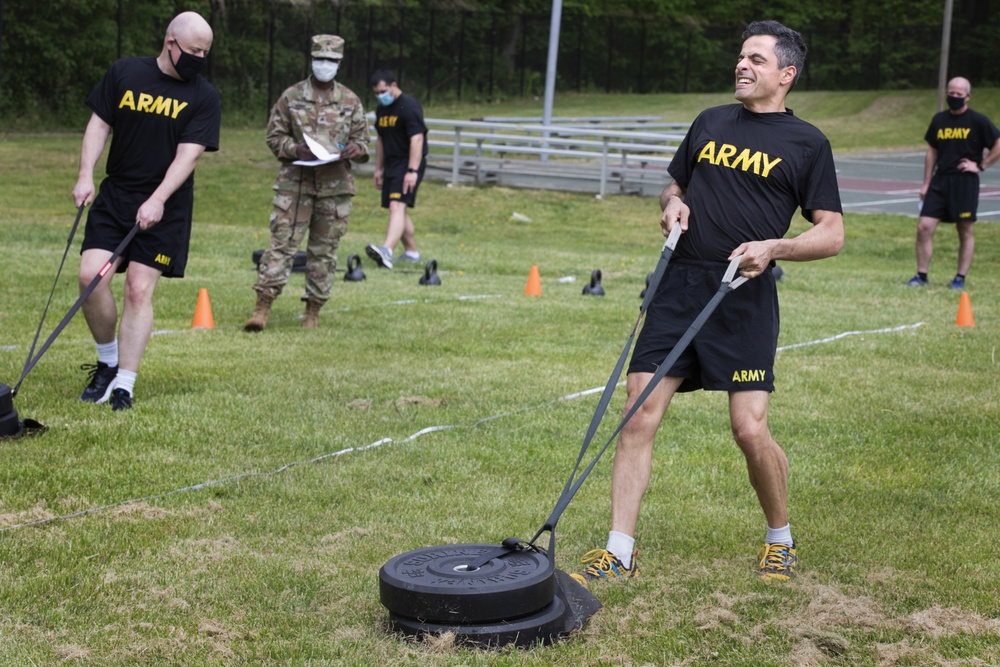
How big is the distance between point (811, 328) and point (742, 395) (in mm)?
6083

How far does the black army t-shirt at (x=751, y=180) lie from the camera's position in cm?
431

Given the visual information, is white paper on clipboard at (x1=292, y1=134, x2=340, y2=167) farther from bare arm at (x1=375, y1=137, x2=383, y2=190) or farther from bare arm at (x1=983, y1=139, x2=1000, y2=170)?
bare arm at (x1=983, y1=139, x2=1000, y2=170)

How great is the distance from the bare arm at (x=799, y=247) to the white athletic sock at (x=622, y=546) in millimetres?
1025

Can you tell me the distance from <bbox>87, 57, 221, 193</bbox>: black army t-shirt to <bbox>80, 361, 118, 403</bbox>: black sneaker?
1061mm

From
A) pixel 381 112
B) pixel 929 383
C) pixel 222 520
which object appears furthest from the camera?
pixel 381 112

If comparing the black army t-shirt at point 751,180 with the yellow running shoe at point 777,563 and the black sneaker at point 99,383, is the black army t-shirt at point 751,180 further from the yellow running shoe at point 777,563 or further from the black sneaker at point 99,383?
the black sneaker at point 99,383

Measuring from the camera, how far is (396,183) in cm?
1375

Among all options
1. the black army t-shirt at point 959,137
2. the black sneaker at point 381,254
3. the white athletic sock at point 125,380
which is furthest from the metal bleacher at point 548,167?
the white athletic sock at point 125,380

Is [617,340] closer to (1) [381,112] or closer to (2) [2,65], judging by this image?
(1) [381,112]

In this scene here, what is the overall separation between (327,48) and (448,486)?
4879mm

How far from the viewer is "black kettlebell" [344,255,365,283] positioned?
12.3 m

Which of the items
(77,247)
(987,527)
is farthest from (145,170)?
(77,247)

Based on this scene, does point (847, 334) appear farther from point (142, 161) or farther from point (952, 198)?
point (142, 161)

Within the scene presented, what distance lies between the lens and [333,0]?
122 ft
